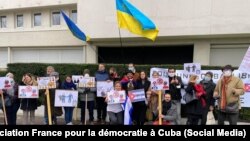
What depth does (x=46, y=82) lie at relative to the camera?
955 centimetres

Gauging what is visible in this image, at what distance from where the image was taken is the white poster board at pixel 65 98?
980 centimetres

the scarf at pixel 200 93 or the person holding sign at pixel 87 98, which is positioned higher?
the scarf at pixel 200 93

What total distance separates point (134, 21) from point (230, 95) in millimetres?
4961

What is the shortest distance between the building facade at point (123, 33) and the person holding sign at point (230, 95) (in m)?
7.29

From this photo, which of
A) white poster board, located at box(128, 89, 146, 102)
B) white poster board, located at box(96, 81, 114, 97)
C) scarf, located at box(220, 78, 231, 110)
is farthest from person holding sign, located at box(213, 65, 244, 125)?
white poster board, located at box(96, 81, 114, 97)

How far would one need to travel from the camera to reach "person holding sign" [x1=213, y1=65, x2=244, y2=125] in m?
8.07

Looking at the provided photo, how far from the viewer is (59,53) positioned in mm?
20859

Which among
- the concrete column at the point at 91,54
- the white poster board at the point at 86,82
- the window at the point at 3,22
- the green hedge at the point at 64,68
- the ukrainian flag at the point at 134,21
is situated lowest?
the white poster board at the point at 86,82

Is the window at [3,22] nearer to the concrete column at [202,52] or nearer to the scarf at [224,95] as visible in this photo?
the concrete column at [202,52]

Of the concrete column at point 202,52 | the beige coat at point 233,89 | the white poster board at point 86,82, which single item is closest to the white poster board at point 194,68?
the beige coat at point 233,89

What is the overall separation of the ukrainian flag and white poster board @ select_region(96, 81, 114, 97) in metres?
2.35

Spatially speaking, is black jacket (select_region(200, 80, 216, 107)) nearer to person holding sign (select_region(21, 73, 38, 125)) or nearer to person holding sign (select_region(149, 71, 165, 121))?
person holding sign (select_region(149, 71, 165, 121))

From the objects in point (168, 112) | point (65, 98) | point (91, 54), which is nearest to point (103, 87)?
point (65, 98)

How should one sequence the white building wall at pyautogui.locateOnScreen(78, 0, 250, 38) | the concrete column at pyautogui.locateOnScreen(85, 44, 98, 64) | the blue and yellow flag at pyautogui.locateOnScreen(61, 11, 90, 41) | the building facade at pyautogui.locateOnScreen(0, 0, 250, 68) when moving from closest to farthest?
1. the white building wall at pyautogui.locateOnScreen(78, 0, 250, 38)
2. the building facade at pyautogui.locateOnScreen(0, 0, 250, 68)
3. the blue and yellow flag at pyautogui.locateOnScreen(61, 11, 90, 41)
4. the concrete column at pyautogui.locateOnScreen(85, 44, 98, 64)
